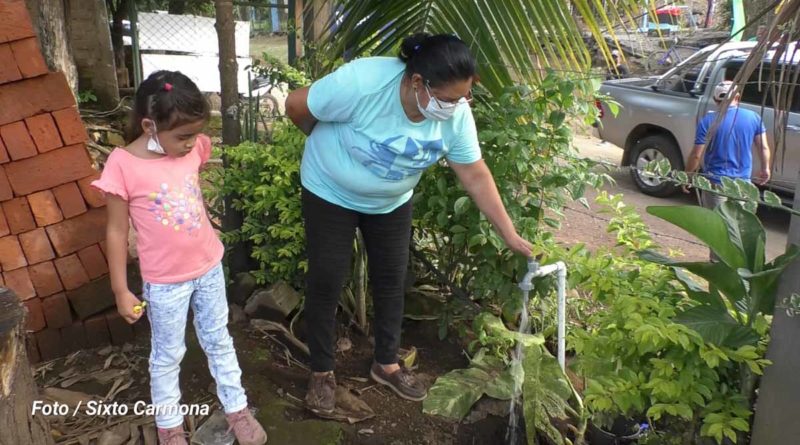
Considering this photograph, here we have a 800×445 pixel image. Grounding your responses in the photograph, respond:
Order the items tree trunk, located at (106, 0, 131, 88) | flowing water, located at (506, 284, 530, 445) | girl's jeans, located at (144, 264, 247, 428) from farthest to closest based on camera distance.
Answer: tree trunk, located at (106, 0, 131, 88)
flowing water, located at (506, 284, 530, 445)
girl's jeans, located at (144, 264, 247, 428)

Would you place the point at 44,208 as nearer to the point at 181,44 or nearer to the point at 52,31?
the point at 52,31

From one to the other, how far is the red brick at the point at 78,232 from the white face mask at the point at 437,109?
Result: 4.88ft

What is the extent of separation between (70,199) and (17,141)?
0.97 ft

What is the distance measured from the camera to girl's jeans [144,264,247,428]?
2.06 m

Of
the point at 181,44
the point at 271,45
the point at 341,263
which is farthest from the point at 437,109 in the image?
the point at 181,44

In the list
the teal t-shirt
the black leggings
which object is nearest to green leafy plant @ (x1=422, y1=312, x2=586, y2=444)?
the black leggings

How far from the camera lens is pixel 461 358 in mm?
3014

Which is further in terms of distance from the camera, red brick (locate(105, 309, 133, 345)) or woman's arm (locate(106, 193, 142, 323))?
red brick (locate(105, 309, 133, 345))

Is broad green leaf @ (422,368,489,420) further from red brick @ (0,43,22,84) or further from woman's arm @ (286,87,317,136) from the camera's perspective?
red brick @ (0,43,22,84)

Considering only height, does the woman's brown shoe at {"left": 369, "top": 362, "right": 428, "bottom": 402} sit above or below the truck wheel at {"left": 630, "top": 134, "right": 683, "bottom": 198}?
above

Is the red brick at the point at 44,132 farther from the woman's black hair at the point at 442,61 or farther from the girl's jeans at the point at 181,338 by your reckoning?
the woman's black hair at the point at 442,61

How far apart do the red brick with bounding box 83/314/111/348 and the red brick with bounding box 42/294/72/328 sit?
0.28 feet

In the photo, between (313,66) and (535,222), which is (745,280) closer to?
(535,222)

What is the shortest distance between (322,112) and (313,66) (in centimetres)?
110
